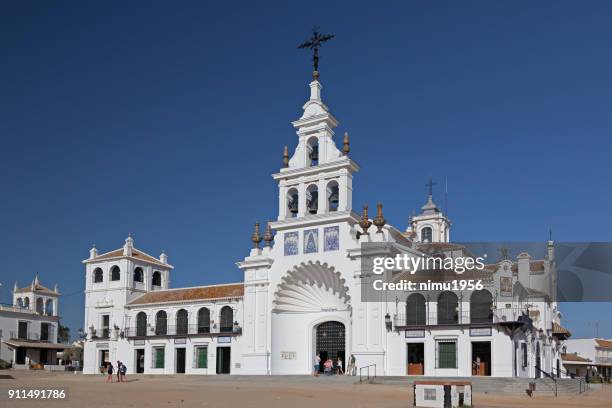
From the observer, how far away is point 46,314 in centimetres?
6925

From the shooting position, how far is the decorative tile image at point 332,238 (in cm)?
4234

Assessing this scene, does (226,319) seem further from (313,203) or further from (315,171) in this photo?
(315,171)

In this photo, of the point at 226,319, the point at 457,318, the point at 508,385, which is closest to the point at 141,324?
the point at 226,319

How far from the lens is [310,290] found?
44.4 meters

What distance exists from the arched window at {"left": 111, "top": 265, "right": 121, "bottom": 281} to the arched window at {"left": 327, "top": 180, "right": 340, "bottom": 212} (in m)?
19.2

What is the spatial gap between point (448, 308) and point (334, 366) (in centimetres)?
753

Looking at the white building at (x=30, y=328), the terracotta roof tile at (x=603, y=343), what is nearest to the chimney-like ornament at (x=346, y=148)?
the white building at (x=30, y=328)

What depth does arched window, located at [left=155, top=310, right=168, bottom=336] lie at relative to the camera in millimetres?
51000

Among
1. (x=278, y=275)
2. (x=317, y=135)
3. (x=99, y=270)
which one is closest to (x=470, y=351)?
(x=278, y=275)

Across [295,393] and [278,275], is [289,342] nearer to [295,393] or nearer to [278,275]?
[278,275]

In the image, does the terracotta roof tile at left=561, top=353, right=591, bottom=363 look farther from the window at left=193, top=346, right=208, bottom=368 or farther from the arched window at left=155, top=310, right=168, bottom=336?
the arched window at left=155, top=310, right=168, bottom=336

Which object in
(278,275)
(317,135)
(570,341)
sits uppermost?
(317,135)

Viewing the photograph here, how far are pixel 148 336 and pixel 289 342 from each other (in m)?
11.6

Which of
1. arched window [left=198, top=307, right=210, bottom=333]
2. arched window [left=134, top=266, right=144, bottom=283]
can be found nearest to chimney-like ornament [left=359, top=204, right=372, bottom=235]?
arched window [left=198, top=307, right=210, bottom=333]
